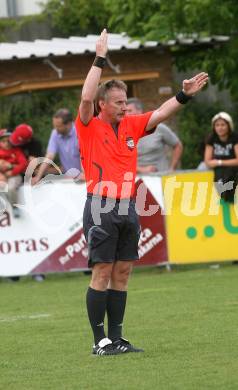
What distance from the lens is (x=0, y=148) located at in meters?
14.4

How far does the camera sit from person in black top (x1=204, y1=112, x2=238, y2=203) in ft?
46.3

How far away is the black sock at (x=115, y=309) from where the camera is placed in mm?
7934

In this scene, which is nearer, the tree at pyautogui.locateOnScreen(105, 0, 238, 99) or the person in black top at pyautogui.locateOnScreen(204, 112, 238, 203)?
the person in black top at pyautogui.locateOnScreen(204, 112, 238, 203)

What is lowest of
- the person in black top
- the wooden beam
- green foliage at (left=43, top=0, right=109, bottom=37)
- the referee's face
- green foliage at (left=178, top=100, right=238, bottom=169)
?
green foliage at (left=178, top=100, right=238, bottom=169)

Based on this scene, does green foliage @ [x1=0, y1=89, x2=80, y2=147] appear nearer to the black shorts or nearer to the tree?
the tree

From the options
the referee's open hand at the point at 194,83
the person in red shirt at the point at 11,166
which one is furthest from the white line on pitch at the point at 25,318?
the person in red shirt at the point at 11,166

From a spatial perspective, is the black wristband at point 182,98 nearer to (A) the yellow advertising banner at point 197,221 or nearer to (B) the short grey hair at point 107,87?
(B) the short grey hair at point 107,87

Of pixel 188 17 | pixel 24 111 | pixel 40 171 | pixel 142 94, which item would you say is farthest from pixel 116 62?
pixel 40 171

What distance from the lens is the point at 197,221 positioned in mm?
14250

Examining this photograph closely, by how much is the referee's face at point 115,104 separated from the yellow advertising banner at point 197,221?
6.41 m

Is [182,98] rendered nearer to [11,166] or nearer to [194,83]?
[194,83]

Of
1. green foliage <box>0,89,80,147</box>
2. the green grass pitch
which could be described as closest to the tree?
green foliage <box>0,89,80,147</box>

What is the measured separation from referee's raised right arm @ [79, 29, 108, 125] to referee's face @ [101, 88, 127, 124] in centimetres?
17

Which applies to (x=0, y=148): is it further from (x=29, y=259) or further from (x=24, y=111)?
(x=24, y=111)
